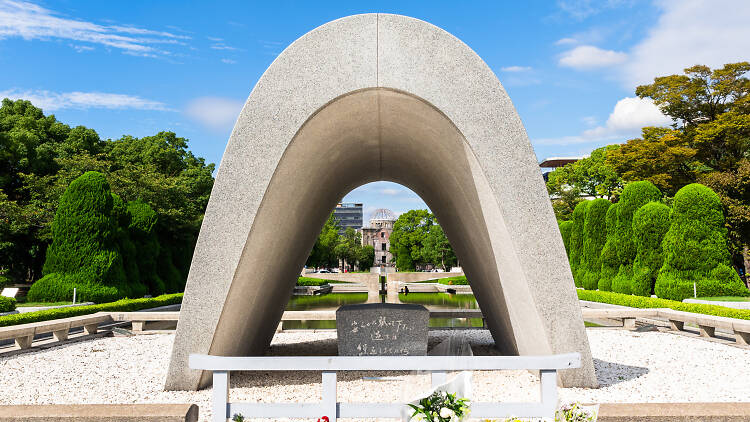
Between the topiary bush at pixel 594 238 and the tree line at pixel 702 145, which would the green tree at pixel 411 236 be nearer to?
the tree line at pixel 702 145

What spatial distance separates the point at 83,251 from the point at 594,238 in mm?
20988

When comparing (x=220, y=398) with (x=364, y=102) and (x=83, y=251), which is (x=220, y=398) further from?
(x=83, y=251)

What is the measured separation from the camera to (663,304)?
1332 centimetres

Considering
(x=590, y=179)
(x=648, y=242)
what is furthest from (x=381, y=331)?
(x=590, y=179)

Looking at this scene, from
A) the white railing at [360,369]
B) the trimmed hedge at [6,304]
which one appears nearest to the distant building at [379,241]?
the trimmed hedge at [6,304]

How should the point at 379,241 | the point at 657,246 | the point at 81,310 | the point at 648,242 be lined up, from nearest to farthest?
1. the point at 81,310
2. the point at 657,246
3. the point at 648,242
4. the point at 379,241

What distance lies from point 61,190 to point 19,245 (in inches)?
172

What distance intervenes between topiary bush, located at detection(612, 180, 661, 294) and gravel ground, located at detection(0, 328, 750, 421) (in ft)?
35.3

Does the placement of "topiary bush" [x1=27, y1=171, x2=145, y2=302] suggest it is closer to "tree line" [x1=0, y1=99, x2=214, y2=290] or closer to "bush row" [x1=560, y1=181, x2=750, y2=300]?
"tree line" [x1=0, y1=99, x2=214, y2=290]

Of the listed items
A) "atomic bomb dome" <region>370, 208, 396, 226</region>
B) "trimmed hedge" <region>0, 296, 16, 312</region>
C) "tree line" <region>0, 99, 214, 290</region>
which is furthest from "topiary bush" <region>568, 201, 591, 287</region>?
"atomic bomb dome" <region>370, 208, 396, 226</region>

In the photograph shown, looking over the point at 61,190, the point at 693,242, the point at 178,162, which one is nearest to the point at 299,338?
the point at 693,242

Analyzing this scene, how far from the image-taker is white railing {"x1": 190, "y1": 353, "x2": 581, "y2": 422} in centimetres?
347

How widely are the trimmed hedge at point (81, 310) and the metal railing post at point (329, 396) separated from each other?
9.96 m

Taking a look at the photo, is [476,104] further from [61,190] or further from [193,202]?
[193,202]
